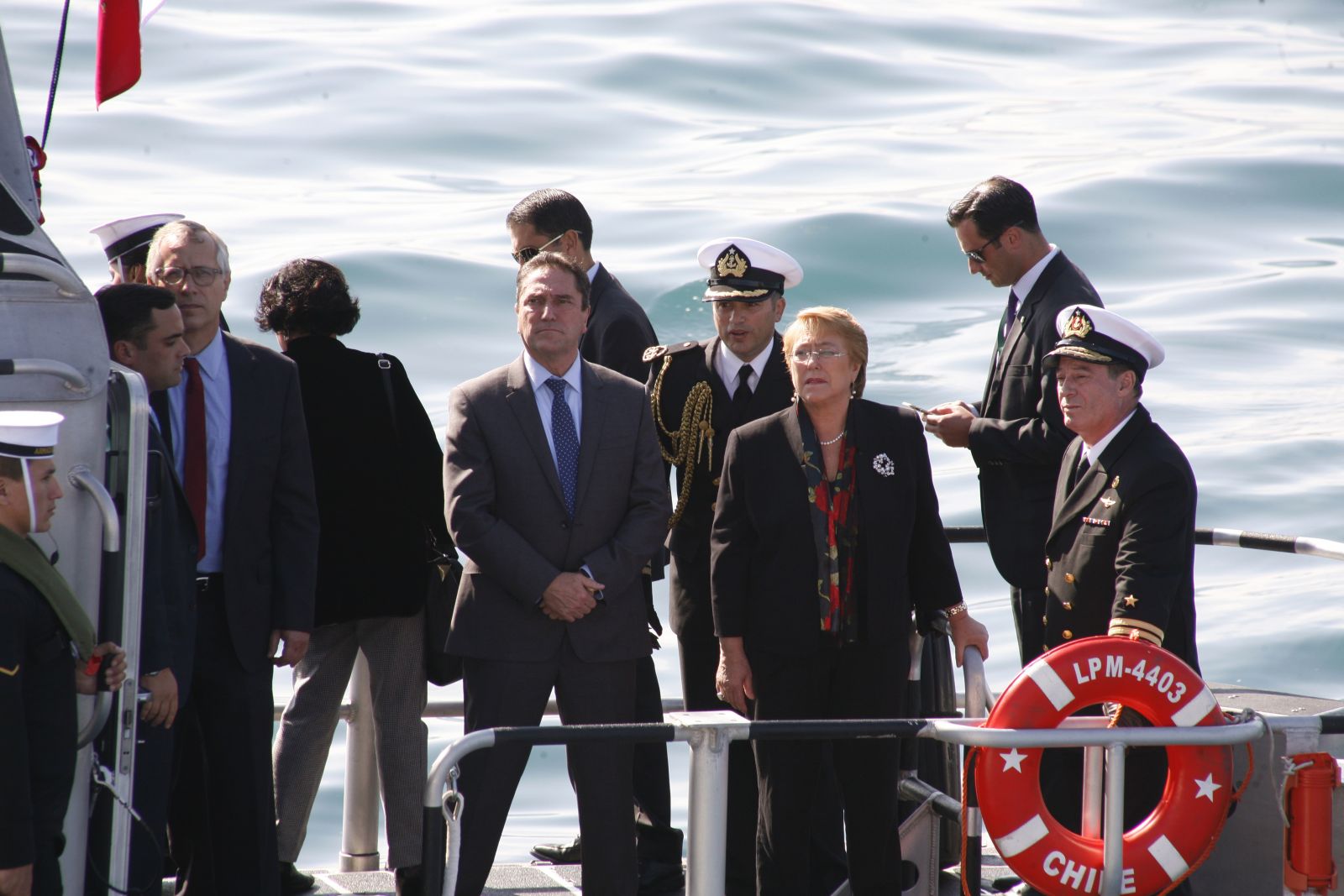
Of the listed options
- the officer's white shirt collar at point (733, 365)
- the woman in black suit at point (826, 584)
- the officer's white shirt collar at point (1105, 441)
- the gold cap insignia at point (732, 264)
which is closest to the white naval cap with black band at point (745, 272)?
the gold cap insignia at point (732, 264)

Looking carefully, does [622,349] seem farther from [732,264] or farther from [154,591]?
[154,591]

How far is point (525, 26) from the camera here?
28.1m

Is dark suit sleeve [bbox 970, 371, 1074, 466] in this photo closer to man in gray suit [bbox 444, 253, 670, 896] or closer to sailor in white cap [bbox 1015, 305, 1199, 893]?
sailor in white cap [bbox 1015, 305, 1199, 893]

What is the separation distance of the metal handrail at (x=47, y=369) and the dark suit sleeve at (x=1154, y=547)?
265cm

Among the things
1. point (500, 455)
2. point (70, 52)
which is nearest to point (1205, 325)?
point (70, 52)

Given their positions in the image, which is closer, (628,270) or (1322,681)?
(1322,681)

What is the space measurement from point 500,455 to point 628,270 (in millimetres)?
15421

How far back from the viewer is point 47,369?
385 centimetres

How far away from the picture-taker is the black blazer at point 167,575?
4.14 metres

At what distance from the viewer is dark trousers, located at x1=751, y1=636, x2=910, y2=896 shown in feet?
15.5

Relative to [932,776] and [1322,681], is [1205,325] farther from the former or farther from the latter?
[932,776]

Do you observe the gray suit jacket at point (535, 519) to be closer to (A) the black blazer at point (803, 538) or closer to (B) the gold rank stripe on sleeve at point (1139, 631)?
(A) the black blazer at point (803, 538)

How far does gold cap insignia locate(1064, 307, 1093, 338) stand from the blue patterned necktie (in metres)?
1.43

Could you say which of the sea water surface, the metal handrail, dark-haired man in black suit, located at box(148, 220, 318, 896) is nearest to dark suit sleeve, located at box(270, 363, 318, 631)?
dark-haired man in black suit, located at box(148, 220, 318, 896)
